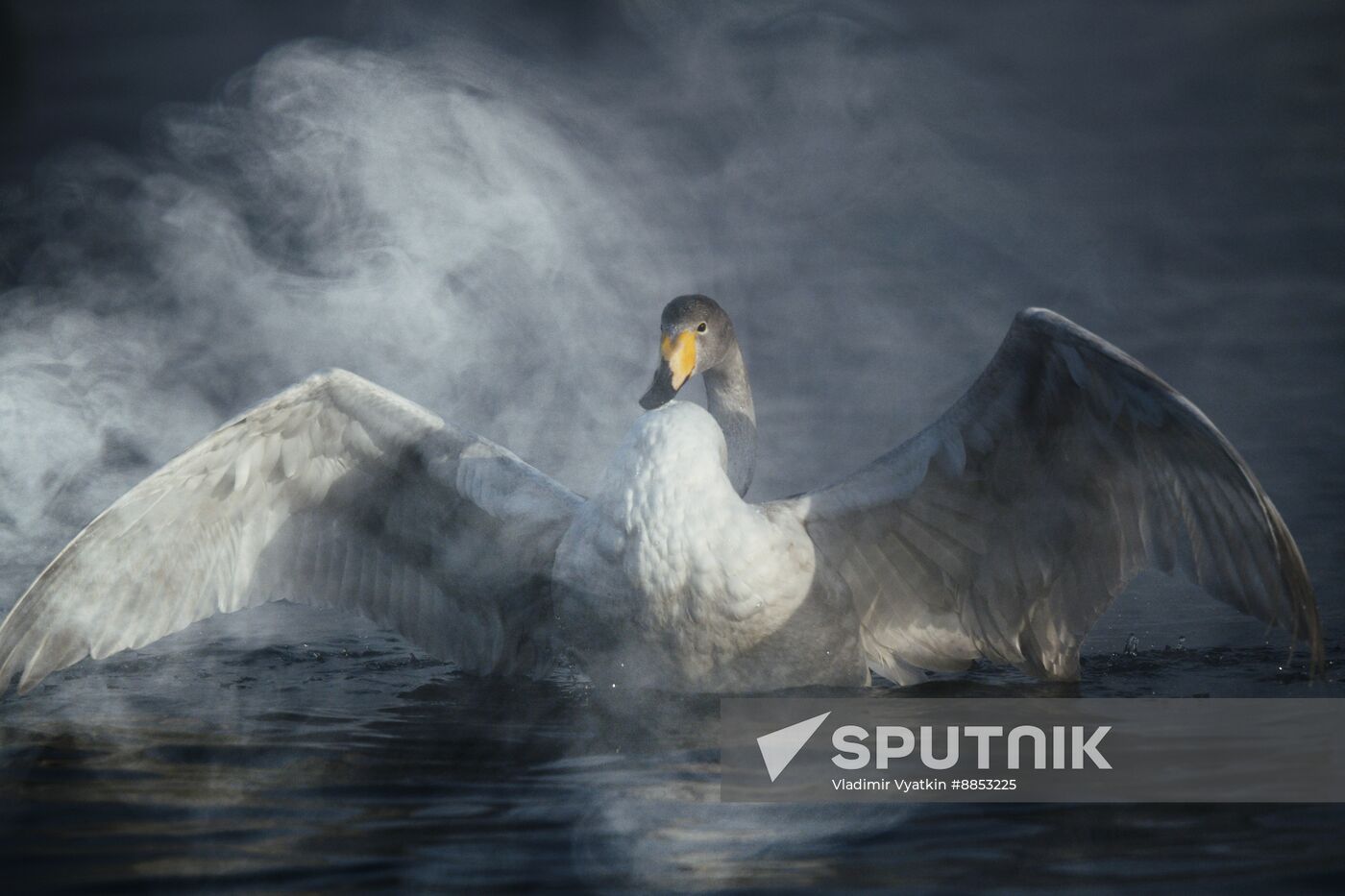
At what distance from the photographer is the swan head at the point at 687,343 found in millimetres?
4918

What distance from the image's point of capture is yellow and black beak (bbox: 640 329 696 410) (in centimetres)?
485

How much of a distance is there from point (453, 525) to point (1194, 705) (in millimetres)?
2757

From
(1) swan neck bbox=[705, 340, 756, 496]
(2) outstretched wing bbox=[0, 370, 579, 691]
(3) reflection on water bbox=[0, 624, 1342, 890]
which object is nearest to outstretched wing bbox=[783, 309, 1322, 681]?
(3) reflection on water bbox=[0, 624, 1342, 890]

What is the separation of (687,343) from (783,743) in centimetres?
176

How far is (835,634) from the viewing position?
4.76 m

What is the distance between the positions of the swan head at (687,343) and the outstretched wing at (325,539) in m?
0.54

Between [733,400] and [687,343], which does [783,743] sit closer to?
[687,343]

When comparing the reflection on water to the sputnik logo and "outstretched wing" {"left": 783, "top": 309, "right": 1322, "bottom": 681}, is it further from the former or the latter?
"outstretched wing" {"left": 783, "top": 309, "right": 1322, "bottom": 681}

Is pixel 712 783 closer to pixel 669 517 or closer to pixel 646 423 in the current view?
pixel 669 517

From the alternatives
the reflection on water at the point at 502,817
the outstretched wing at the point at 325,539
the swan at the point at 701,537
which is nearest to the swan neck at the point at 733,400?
the swan at the point at 701,537

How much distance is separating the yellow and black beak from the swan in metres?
0.01

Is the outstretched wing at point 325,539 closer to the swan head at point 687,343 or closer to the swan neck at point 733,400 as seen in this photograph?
the swan head at point 687,343

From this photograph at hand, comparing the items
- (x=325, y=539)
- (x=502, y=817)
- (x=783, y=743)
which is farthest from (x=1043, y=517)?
(x=325, y=539)

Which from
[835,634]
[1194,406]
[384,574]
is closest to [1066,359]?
[1194,406]
